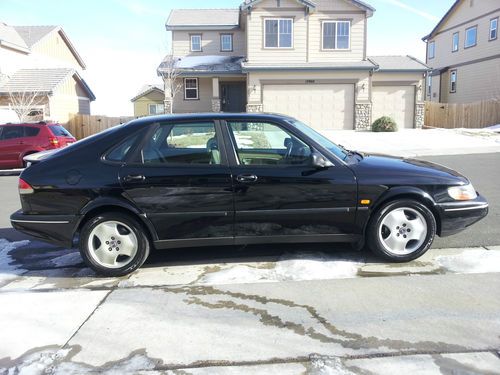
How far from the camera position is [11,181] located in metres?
12.0

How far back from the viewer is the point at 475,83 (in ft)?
99.6

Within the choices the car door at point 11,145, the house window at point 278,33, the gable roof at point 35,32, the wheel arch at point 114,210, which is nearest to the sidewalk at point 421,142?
the house window at point 278,33

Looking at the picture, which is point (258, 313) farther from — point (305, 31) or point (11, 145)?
point (305, 31)

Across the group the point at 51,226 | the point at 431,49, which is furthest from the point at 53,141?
the point at 431,49

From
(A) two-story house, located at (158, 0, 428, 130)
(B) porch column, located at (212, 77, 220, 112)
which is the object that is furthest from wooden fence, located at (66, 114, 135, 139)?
(B) porch column, located at (212, 77, 220, 112)

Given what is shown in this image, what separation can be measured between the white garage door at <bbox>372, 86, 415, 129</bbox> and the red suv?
59.5 ft

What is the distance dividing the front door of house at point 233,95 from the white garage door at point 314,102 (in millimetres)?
3197

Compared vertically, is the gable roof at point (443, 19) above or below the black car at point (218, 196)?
above

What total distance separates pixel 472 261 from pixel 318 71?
2030 cm

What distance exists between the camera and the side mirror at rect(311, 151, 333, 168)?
4.44 metres

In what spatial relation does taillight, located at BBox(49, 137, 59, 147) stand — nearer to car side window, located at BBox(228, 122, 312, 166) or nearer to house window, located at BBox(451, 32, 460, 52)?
car side window, located at BBox(228, 122, 312, 166)

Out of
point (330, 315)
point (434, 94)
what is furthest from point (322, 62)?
point (330, 315)

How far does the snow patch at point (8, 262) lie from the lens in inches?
188

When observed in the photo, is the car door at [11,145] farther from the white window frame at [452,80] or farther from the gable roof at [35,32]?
the white window frame at [452,80]
